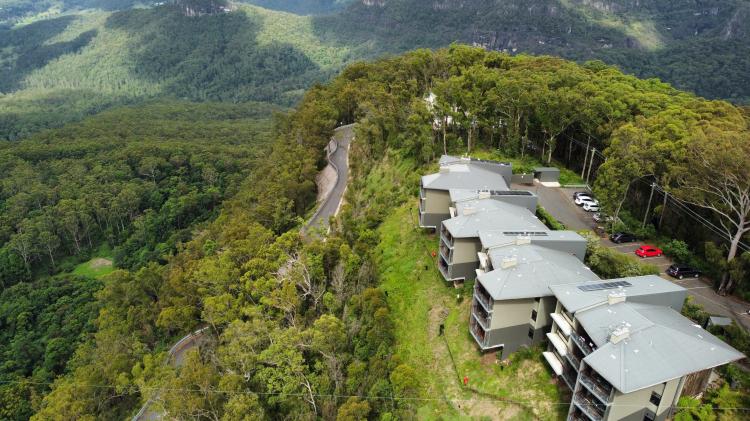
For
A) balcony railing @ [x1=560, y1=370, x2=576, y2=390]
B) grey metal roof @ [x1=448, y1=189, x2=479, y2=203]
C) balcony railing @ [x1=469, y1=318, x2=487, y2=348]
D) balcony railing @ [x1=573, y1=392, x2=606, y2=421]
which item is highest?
grey metal roof @ [x1=448, y1=189, x2=479, y2=203]

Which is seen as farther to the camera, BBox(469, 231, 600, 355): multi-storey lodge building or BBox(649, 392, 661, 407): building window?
BBox(469, 231, 600, 355): multi-storey lodge building

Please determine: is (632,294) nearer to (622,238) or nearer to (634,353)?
(634,353)

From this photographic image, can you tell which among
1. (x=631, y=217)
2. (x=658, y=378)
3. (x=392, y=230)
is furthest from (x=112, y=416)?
(x=631, y=217)

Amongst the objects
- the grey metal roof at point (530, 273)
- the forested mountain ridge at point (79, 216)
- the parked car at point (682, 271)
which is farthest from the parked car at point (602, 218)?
the forested mountain ridge at point (79, 216)

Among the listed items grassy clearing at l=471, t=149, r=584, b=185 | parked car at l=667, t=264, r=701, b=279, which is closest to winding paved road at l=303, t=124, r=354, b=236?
grassy clearing at l=471, t=149, r=584, b=185

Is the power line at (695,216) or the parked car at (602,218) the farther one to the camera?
the parked car at (602,218)

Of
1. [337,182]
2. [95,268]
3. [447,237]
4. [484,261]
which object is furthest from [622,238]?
[95,268]

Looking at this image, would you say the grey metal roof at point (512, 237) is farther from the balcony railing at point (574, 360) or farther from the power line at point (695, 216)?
the power line at point (695, 216)

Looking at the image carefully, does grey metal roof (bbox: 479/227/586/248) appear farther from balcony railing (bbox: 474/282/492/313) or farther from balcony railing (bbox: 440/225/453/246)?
balcony railing (bbox: 474/282/492/313)
